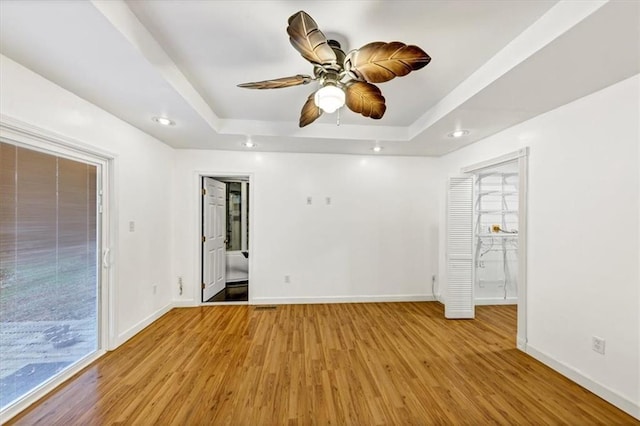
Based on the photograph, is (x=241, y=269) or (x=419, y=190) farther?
(x=241, y=269)

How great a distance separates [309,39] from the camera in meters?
1.32

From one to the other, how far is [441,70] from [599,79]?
1051mm

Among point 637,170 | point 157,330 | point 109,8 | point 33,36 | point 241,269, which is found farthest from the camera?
point 241,269

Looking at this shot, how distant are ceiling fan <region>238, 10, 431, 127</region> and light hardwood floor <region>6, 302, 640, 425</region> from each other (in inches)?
83.6

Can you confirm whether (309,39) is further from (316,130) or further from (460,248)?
(460,248)

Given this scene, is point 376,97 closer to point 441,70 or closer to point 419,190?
point 441,70

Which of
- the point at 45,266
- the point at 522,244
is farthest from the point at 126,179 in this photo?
the point at 522,244

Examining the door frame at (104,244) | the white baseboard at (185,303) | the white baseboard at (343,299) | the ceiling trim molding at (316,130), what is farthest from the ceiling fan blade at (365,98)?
the white baseboard at (185,303)

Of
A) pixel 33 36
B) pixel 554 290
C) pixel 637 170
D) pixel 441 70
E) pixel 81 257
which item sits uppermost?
pixel 441 70

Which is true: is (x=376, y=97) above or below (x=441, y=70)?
below

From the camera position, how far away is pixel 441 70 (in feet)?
6.77

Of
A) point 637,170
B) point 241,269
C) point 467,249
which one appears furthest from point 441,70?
point 241,269

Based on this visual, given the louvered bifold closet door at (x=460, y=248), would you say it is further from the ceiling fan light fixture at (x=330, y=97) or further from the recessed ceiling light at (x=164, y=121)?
the recessed ceiling light at (x=164, y=121)

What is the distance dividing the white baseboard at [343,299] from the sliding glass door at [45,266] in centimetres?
198
